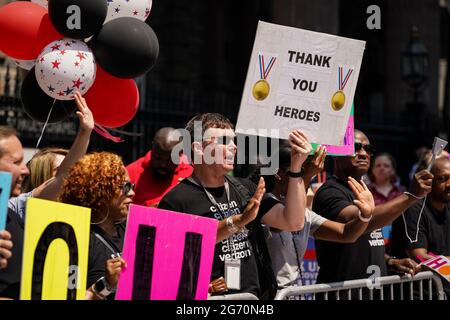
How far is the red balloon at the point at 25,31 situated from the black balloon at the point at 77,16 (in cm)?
16

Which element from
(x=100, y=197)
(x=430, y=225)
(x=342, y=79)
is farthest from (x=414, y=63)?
(x=100, y=197)

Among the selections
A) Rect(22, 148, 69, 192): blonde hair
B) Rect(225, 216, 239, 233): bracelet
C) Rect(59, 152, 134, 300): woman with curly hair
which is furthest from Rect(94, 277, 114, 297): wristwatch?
Rect(22, 148, 69, 192): blonde hair

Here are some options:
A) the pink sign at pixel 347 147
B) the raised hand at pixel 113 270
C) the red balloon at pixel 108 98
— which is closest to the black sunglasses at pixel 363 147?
the pink sign at pixel 347 147

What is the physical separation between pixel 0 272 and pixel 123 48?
5.68 ft

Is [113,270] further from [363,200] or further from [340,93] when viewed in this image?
[340,93]

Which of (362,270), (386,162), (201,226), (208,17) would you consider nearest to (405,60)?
(386,162)

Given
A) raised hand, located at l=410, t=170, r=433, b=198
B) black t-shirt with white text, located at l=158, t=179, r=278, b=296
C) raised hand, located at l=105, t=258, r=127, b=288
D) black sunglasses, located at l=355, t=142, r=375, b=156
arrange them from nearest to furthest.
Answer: raised hand, located at l=105, t=258, r=127, b=288 < black t-shirt with white text, located at l=158, t=179, r=278, b=296 < raised hand, located at l=410, t=170, r=433, b=198 < black sunglasses, located at l=355, t=142, r=375, b=156

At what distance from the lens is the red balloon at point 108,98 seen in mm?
5254

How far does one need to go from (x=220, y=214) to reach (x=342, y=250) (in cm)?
113

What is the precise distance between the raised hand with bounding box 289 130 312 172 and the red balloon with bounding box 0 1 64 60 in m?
1.43

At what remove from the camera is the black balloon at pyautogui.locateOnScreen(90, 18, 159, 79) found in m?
5.07

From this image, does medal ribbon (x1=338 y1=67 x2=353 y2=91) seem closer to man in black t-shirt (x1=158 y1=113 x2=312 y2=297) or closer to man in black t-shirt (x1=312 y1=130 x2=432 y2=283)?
man in black t-shirt (x1=158 y1=113 x2=312 y2=297)

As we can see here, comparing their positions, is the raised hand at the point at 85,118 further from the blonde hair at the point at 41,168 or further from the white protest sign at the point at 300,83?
the white protest sign at the point at 300,83

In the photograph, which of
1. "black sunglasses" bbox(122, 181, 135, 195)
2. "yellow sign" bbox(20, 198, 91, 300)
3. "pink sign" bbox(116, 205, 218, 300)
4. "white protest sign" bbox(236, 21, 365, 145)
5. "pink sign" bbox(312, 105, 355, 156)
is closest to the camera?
"yellow sign" bbox(20, 198, 91, 300)
